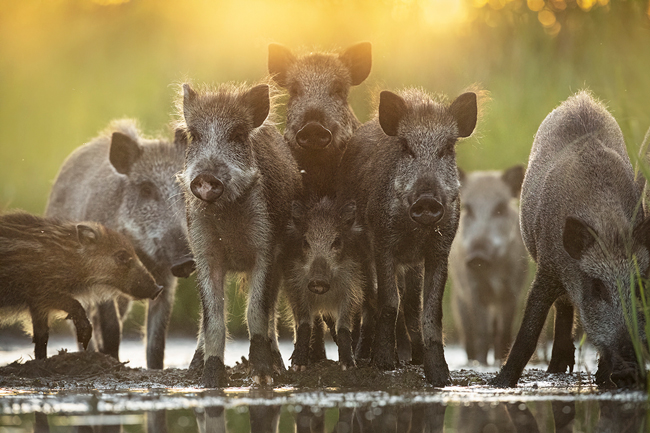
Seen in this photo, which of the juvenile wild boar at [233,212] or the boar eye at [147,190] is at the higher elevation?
the boar eye at [147,190]

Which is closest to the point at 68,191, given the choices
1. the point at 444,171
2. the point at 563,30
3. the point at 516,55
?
the point at 444,171

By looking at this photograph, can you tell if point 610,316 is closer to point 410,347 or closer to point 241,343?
point 410,347

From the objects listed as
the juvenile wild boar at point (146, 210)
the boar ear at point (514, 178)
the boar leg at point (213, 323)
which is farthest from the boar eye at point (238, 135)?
the boar ear at point (514, 178)

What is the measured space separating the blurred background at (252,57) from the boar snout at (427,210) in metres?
5.70

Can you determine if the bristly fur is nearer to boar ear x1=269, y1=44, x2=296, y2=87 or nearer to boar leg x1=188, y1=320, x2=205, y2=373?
boar leg x1=188, y1=320, x2=205, y2=373

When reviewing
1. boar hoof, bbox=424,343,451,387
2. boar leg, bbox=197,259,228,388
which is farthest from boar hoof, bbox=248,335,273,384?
boar hoof, bbox=424,343,451,387

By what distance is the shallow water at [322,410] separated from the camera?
3.55m

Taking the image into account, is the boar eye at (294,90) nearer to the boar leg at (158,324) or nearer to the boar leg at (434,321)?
the boar leg at (434,321)

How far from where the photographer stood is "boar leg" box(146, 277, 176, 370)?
782cm

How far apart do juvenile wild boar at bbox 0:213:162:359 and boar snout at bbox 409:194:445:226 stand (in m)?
2.55

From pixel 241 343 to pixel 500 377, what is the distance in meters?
5.06

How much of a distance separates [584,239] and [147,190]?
426 centimetres

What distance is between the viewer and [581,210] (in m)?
5.38

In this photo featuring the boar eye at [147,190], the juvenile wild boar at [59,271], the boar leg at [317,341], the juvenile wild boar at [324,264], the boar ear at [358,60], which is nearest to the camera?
the juvenile wild boar at [324,264]
